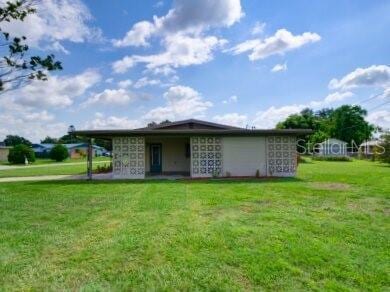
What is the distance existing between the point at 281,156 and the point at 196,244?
47.7ft

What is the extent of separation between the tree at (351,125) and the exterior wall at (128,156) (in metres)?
52.0

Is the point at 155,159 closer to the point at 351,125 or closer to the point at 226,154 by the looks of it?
the point at 226,154

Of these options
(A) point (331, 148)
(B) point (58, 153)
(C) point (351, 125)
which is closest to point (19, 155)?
(B) point (58, 153)

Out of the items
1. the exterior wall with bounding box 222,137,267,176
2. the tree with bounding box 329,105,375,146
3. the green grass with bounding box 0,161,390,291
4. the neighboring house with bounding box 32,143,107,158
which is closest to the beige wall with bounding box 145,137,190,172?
the exterior wall with bounding box 222,137,267,176

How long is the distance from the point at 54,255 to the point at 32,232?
171cm

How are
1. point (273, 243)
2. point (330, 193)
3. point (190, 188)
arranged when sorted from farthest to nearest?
point (190, 188) < point (330, 193) < point (273, 243)

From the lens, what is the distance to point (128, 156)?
19.5 metres

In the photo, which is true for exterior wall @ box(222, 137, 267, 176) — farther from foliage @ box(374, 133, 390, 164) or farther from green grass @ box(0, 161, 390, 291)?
foliage @ box(374, 133, 390, 164)

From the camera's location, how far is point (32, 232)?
715cm

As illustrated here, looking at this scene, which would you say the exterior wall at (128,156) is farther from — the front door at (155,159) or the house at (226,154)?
the front door at (155,159)

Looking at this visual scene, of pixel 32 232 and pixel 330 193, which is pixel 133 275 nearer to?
pixel 32 232

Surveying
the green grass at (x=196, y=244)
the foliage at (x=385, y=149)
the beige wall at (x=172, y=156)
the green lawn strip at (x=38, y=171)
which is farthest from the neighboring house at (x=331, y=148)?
the green grass at (x=196, y=244)

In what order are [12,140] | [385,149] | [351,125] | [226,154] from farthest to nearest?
[12,140]
[351,125]
[385,149]
[226,154]

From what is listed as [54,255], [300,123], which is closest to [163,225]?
[54,255]
